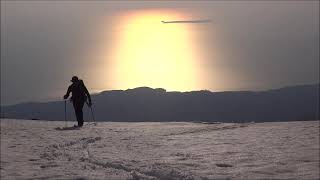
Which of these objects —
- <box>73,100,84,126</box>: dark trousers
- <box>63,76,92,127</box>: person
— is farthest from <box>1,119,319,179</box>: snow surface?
<box>63,76,92,127</box>: person

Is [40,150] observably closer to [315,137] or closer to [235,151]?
[235,151]

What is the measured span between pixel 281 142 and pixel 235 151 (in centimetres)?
142

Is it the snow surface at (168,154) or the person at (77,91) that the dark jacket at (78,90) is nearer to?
the person at (77,91)

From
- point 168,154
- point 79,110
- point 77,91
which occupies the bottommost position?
point 168,154

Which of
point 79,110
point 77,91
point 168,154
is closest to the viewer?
point 168,154

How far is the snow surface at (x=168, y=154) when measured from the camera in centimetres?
968

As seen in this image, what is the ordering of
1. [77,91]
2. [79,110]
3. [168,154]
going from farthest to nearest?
1. [77,91]
2. [79,110]
3. [168,154]

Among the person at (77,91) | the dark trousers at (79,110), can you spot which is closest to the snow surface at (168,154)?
the dark trousers at (79,110)

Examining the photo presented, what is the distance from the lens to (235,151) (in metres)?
11.8

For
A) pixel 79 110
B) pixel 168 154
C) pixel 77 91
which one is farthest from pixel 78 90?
pixel 168 154

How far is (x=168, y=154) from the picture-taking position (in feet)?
39.3

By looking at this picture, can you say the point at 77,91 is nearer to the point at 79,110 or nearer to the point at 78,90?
the point at 78,90

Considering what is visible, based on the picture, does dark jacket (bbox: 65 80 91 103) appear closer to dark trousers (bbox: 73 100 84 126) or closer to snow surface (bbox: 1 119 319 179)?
dark trousers (bbox: 73 100 84 126)

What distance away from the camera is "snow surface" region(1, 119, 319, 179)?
9680 mm
